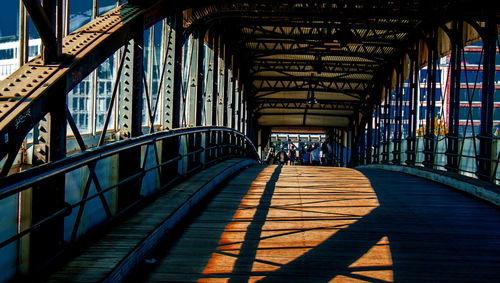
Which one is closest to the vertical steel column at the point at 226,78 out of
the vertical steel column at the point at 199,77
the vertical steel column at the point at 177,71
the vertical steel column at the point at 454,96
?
the vertical steel column at the point at 199,77

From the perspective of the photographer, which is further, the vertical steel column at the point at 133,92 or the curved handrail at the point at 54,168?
the vertical steel column at the point at 133,92

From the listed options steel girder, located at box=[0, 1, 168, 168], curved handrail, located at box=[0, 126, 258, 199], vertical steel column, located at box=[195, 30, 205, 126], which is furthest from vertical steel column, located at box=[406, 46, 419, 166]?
curved handrail, located at box=[0, 126, 258, 199]

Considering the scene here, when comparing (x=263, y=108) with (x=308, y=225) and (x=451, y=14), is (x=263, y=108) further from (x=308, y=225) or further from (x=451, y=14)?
(x=308, y=225)

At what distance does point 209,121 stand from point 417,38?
922cm

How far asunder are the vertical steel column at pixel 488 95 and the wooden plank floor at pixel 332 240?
2.35 meters

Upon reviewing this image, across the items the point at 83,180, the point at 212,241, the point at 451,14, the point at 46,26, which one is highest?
the point at 451,14

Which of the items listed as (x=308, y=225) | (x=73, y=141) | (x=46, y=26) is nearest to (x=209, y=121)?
(x=73, y=141)

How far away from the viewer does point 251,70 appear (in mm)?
28328

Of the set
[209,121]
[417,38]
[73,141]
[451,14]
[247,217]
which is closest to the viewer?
[247,217]

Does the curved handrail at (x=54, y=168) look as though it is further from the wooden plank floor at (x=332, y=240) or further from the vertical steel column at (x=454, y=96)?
the vertical steel column at (x=454, y=96)

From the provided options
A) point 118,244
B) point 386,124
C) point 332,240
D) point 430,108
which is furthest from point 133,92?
point 386,124

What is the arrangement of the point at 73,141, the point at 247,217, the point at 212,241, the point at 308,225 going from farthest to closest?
the point at 73,141 < the point at 247,217 < the point at 308,225 < the point at 212,241

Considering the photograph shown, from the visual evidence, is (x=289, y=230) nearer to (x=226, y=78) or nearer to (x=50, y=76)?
(x=50, y=76)

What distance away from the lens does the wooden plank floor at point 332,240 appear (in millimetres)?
4449
